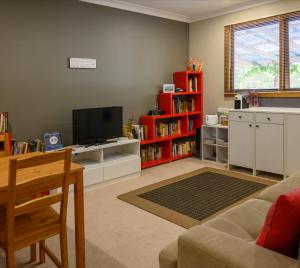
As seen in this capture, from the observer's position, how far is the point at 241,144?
14.4 ft

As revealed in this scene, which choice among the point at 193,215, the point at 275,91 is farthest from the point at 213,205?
the point at 275,91

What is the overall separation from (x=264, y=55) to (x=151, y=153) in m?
2.33

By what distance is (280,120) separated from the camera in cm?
391

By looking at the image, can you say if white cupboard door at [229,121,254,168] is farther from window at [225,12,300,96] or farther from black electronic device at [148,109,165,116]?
black electronic device at [148,109,165,116]

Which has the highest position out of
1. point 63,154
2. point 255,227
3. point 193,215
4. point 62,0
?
point 62,0

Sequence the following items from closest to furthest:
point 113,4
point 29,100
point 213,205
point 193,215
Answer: point 193,215, point 213,205, point 29,100, point 113,4

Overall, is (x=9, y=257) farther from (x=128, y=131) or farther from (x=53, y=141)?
(x=128, y=131)

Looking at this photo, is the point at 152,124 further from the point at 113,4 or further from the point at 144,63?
the point at 113,4

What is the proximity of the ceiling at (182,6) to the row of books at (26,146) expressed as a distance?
2.05 m

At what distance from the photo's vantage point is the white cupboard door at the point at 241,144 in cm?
428

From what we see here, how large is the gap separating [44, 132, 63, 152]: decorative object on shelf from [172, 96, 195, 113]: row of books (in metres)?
2.09

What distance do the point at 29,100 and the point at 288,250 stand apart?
3355 millimetres

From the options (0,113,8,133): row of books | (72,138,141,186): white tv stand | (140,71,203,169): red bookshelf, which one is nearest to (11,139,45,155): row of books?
(0,113,8,133): row of books

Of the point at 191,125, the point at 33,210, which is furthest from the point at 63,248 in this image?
the point at 191,125
